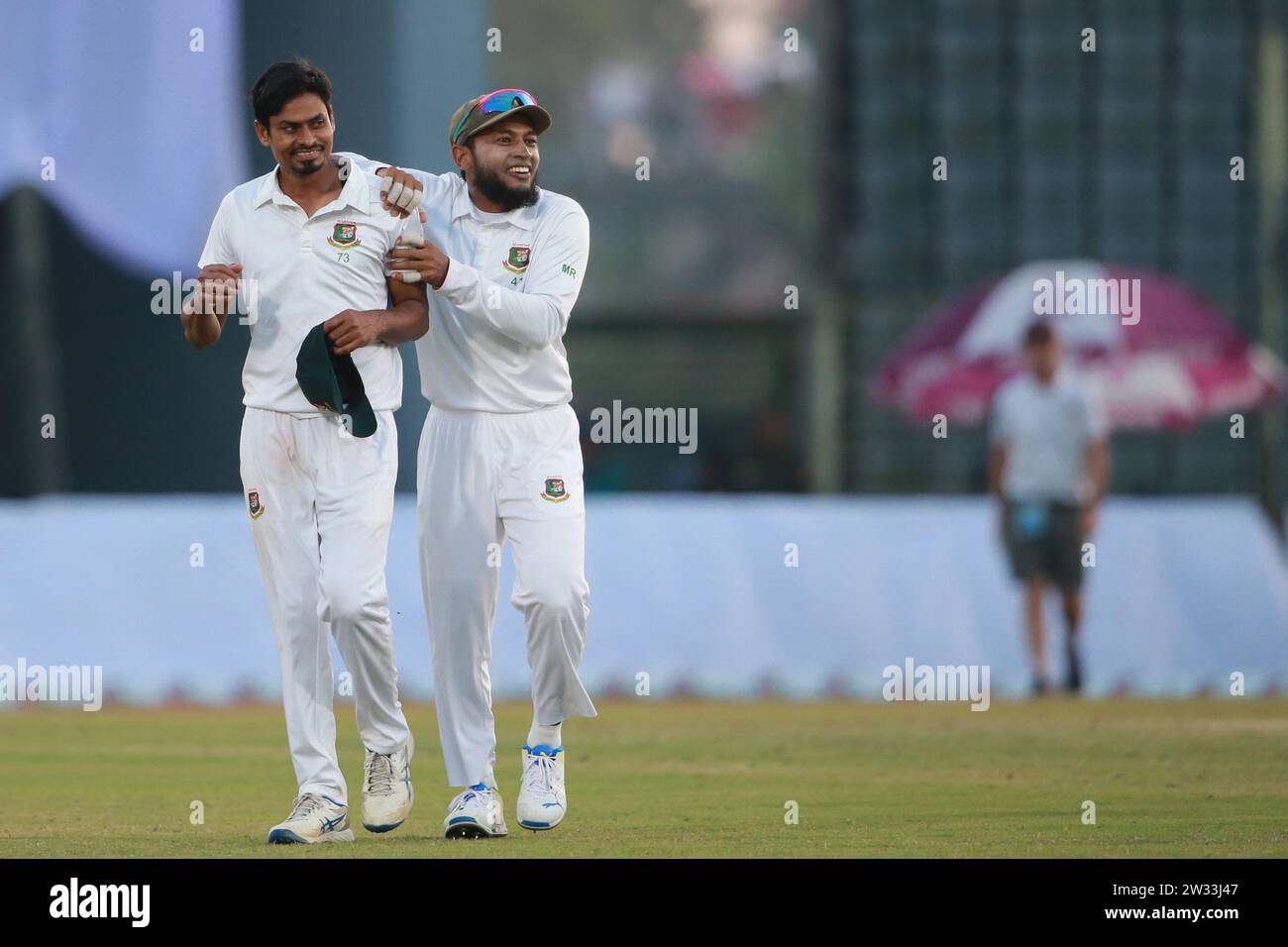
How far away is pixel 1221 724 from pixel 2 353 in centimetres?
890

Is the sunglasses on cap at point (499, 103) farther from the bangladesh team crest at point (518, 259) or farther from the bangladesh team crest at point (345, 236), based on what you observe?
the bangladesh team crest at point (345, 236)

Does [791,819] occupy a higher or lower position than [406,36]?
lower

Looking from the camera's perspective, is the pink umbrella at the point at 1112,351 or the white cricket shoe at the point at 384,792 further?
the pink umbrella at the point at 1112,351

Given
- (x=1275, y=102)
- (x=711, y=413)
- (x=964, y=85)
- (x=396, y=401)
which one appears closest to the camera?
(x=396, y=401)

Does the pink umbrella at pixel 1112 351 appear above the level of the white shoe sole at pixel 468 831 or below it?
above

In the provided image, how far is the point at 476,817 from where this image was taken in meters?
8.12

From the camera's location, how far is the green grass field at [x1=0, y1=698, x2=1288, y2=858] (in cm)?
808

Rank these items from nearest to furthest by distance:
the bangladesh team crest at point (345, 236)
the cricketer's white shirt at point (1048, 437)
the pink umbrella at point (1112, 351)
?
1. the bangladesh team crest at point (345, 236)
2. the cricketer's white shirt at point (1048, 437)
3. the pink umbrella at point (1112, 351)

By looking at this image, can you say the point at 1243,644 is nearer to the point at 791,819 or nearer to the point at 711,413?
the point at 791,819

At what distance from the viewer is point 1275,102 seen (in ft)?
72.3

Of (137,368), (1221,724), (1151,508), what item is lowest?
(1221,724)

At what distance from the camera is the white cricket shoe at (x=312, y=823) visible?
788 centimetres

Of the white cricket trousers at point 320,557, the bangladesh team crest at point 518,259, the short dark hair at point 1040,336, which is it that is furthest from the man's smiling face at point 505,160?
the short dark hair at point 1040,336
